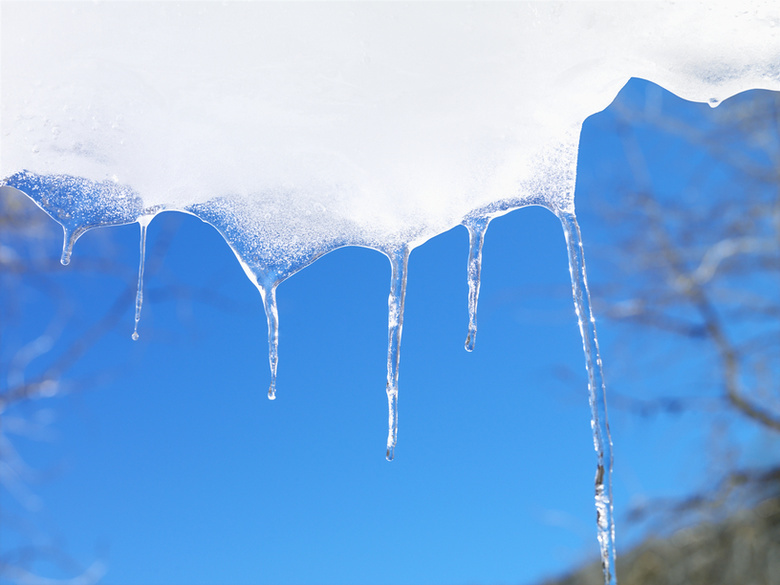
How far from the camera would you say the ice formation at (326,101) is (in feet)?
2.45

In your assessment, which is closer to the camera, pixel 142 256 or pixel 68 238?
pixel 68 238

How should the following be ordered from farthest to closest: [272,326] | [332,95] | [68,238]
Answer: [272,326], [68,238], [332,95]

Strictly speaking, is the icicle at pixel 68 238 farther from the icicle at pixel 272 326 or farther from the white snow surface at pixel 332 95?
the icicle at pixel 272 326

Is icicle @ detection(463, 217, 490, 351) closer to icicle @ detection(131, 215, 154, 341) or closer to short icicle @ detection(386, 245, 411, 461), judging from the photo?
short icicle @ detection(386, 245, 411, 461)

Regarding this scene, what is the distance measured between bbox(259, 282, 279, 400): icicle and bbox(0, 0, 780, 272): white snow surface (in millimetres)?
96

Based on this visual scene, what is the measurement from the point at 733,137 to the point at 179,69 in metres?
2.68

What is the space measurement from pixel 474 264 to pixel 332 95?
397mm

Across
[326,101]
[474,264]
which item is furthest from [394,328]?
[326,101]

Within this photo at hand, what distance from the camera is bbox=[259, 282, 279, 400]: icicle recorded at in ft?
2.98

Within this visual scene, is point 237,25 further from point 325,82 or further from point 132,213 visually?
point 132,213

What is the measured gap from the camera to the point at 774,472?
2514 mm

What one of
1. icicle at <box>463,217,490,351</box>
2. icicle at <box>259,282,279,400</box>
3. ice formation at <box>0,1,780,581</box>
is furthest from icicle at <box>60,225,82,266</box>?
icicle at <box>463,217,490,351</box>

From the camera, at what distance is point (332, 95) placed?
2.51ft

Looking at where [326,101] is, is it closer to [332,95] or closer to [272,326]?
[332,95]
